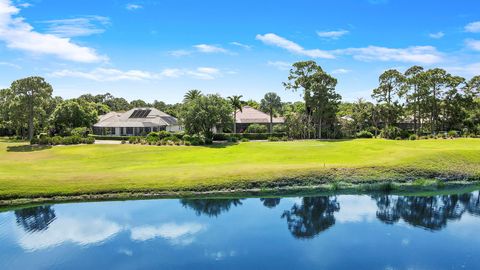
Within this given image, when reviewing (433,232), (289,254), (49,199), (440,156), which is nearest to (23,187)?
(49,199)

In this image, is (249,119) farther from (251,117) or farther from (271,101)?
(271,101)

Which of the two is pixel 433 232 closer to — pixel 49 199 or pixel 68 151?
pixel 49 199

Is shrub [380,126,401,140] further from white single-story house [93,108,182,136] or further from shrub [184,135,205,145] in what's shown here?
white single-story house [93,108,182,136]

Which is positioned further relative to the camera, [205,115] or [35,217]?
[205,115]

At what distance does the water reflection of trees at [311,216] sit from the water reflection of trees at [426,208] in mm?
3703

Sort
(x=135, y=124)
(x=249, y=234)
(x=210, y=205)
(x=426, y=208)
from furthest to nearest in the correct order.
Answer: (x=135, y=124) < (x=426, y=208) < (x=210, y=205) < (x=249, y=234)

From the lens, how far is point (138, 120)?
92062 millimetres

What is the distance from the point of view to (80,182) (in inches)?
1346

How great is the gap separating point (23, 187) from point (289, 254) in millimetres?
23920

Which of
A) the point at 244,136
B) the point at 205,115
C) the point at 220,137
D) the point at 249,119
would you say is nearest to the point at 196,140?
the point at 205,115

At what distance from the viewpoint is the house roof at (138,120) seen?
296 ft

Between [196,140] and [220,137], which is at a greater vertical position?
[220,137]

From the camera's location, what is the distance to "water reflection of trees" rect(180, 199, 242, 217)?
2897cm

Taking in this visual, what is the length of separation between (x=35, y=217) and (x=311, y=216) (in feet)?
65.1
